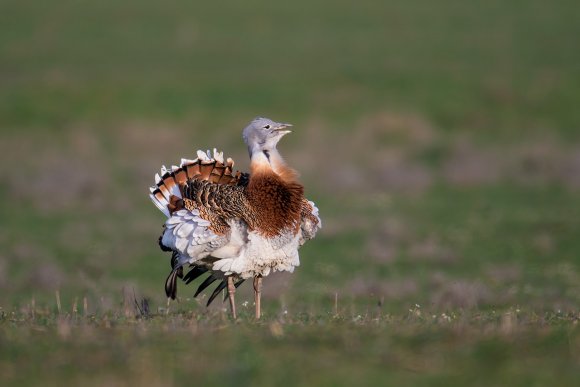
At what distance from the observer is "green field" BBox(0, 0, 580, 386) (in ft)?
19.4

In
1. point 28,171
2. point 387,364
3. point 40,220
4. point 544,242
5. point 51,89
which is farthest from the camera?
point 51,89

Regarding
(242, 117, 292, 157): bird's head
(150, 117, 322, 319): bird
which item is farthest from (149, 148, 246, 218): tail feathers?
(242, 117, 292, 157): bird's head

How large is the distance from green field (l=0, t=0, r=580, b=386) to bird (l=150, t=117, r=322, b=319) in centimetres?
51

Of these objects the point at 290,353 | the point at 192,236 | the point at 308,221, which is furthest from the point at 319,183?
the point at 290,353

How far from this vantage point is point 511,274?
14.7 meters

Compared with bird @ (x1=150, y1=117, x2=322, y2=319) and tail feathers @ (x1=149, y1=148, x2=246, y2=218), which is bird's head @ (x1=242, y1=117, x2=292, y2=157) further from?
tail feathers @ (x1=149, y1=148, x2=246, y2=218)

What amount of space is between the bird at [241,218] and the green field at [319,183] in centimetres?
51

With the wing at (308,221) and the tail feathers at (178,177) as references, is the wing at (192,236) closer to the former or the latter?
the tail feathers at (178,177)

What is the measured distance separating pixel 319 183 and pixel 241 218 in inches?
558

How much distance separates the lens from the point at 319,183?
73.5ft

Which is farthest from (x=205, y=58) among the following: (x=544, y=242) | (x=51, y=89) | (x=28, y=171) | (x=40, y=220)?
(x=544, y=242)

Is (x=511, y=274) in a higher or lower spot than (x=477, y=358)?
higher

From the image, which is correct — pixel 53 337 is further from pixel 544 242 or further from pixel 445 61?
pixel 445 61

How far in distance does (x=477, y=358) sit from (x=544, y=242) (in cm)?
1103
